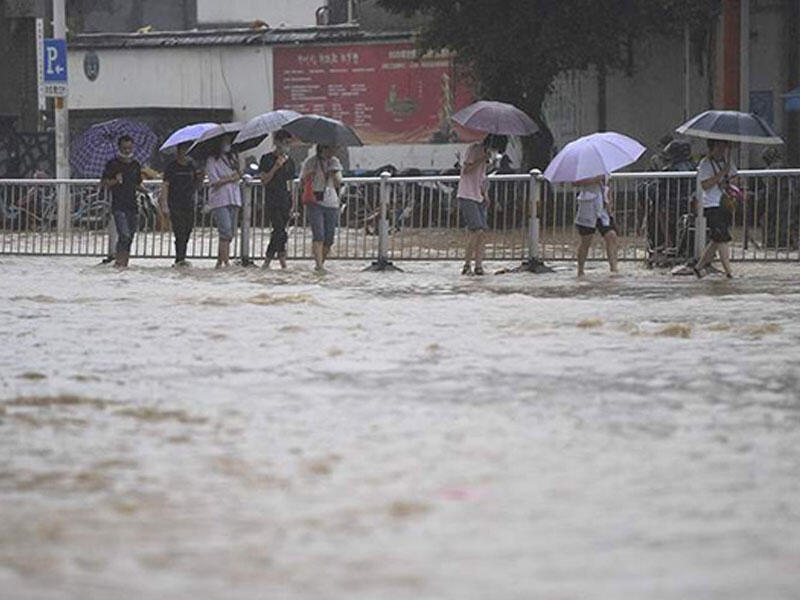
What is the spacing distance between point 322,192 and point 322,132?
2.78 ft

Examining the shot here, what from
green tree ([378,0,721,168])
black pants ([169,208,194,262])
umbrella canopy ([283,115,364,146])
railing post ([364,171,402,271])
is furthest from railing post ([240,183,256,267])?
green tree ([378,0,721,168])

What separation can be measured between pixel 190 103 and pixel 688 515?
4096 centimetres

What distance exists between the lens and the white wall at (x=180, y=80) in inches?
1823

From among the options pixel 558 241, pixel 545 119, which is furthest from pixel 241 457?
pixel 545 119

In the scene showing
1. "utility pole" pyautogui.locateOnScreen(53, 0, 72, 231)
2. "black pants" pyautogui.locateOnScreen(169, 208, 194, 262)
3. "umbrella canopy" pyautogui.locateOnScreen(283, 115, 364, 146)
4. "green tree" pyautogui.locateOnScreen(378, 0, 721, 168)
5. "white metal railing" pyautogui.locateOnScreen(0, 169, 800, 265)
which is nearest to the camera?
"white metal railing" pyautogui.locateOnScreen(0, 169, 800, 265)

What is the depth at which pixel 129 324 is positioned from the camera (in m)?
15.0

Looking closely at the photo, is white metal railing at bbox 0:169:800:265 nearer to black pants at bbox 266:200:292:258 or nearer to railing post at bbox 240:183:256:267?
railing post at bbox 240:183:256:267

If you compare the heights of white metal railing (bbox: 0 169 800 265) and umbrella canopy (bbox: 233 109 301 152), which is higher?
umbrella canopy (bbox: 233 109 301 152)

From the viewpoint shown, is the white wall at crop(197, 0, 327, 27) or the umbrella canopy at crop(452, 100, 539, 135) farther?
the white wall at crop(197, 0, 327, 27)

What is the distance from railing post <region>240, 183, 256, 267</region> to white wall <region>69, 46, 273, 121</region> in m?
21.8

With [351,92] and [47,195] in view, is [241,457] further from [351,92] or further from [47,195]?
[351,92]

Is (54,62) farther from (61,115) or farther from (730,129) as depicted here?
(730,129)

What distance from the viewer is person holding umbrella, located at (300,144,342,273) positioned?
2194 cm

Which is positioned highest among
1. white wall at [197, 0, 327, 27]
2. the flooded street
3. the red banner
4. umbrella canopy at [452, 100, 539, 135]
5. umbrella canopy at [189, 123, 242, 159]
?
white wall at [197, 0, 327, 27]
